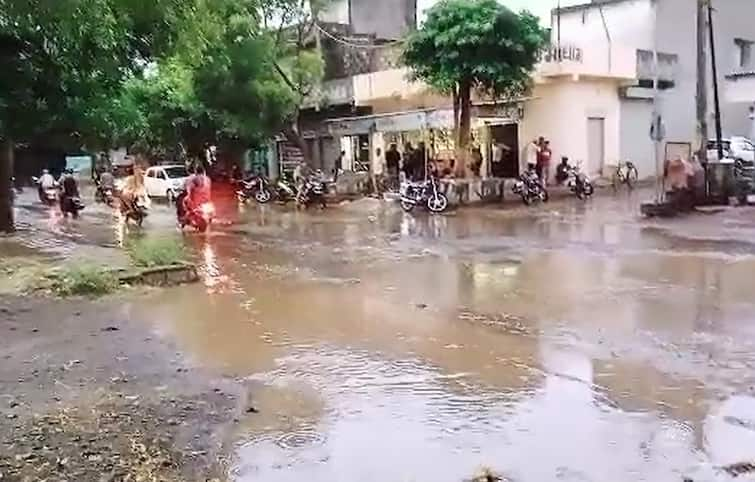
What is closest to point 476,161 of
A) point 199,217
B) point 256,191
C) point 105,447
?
point 256,191

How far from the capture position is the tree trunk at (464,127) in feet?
78.2

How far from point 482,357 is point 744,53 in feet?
94.4

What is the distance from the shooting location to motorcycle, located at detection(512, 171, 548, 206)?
78.5 ft

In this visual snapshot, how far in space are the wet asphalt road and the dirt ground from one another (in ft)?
0.87

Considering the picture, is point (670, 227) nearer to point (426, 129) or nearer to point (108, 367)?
point (426, 129)

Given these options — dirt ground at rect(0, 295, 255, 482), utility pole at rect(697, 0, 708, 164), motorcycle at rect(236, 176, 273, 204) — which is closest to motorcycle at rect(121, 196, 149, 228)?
motorcycle at rect(236, 176, 273, 204)

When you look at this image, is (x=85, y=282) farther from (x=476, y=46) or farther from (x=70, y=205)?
(x=70, y=205)

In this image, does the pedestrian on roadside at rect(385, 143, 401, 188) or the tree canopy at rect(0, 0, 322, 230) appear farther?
the pedestrian on roadside at rect(385, 143, 401, 188)

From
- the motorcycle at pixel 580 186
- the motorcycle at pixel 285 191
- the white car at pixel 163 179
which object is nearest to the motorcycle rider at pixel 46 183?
the white car at pixel 163 179

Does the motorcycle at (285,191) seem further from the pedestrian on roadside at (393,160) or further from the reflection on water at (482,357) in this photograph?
the reflection on water at (482,357)

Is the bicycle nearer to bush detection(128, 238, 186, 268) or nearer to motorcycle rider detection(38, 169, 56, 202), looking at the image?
bush detection(128, 238, 186, 268)

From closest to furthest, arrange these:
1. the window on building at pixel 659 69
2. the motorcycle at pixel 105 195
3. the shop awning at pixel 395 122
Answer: the shop awning at pixel 395 122
the window on building at pixel 659 69
the motorcycle at pixel 105 195

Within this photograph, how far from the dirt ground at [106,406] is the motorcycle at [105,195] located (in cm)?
2156

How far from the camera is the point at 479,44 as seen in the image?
880 inches
